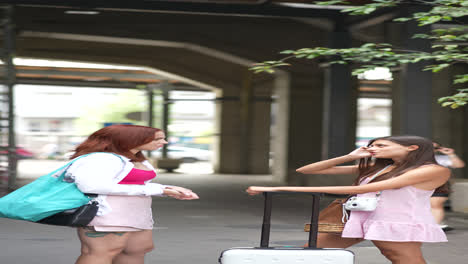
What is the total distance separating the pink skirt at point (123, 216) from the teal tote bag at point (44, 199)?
0.14 metres

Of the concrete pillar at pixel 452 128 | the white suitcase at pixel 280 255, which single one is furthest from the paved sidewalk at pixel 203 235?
the concrete pillar at pixel 452 128

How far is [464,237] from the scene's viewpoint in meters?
9.48

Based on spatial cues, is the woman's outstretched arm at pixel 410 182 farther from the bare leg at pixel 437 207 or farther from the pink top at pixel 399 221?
the bare leg at pixel 437 207

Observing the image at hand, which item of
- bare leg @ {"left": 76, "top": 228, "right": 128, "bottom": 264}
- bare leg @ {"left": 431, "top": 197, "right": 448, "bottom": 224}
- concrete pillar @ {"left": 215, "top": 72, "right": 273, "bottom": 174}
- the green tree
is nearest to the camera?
bare leg @ {"left": 76, "top": 228, "right": 128, "bottom": 264}

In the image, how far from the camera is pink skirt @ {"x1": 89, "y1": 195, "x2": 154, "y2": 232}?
410 cm

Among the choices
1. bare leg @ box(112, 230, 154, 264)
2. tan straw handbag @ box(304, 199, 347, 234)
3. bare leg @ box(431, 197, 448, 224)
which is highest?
tan straw handbag @ box(304, 199, 347, 234)

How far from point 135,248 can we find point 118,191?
49cm

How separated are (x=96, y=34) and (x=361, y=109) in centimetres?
726

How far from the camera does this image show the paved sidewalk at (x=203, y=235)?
24.3ft

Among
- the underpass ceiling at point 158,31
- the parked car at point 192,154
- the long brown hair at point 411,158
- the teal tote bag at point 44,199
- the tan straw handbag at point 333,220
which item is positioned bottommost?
the parked car at point 192,154

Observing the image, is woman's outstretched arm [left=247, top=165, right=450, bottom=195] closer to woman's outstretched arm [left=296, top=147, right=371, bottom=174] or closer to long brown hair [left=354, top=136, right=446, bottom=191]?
long brown hair [left=354, top=136, right=446, bottom=191]

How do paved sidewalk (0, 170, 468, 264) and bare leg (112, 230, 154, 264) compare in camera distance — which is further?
paved sidewalk (0, 170, 468, 264)

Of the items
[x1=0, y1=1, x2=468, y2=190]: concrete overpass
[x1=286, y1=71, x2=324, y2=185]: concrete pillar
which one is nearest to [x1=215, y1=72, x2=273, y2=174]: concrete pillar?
[x1=0, y1=1, x2=468, y2=190]: concrete overpass

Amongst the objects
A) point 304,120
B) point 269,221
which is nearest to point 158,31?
point 304,120
